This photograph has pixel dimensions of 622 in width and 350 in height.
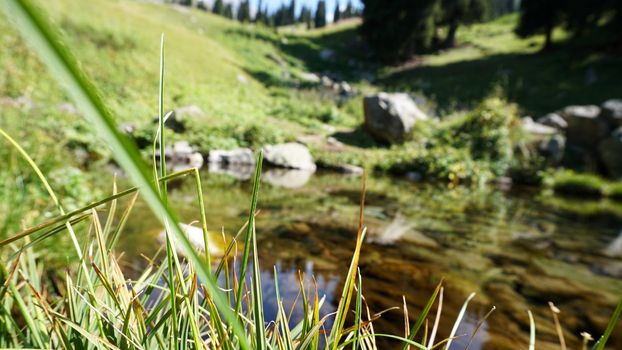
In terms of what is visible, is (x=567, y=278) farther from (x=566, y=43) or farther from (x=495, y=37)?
(x=495, y=37)

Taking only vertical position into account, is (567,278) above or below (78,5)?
below

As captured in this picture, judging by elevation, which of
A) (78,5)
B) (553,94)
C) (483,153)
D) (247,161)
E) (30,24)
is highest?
(78,5)

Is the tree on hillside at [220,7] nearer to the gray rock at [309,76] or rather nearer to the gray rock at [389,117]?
the gray rock at [309,76]

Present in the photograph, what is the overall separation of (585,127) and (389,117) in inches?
248

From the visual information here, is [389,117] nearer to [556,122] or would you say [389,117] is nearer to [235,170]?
[556,122]

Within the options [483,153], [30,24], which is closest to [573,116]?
[483,153]

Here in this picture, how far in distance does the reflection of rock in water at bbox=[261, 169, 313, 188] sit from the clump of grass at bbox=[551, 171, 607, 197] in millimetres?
7045

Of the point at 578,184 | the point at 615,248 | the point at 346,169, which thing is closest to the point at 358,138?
the point at 346,169

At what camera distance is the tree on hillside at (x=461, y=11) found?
3081 centimetres

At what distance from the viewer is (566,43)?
27.6 m

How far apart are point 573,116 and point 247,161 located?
1086cm

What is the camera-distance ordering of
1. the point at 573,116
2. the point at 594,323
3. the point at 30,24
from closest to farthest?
the point at 30,24 < the point at 594,323 < the point at 573,116

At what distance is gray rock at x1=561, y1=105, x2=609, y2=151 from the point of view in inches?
473

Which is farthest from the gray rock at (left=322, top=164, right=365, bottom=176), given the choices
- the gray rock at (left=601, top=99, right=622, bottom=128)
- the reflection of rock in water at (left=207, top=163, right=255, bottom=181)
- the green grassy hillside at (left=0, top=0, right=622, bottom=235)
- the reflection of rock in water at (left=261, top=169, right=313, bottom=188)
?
the gray rock at (left=601, top=99, right=622, bottom=128)
